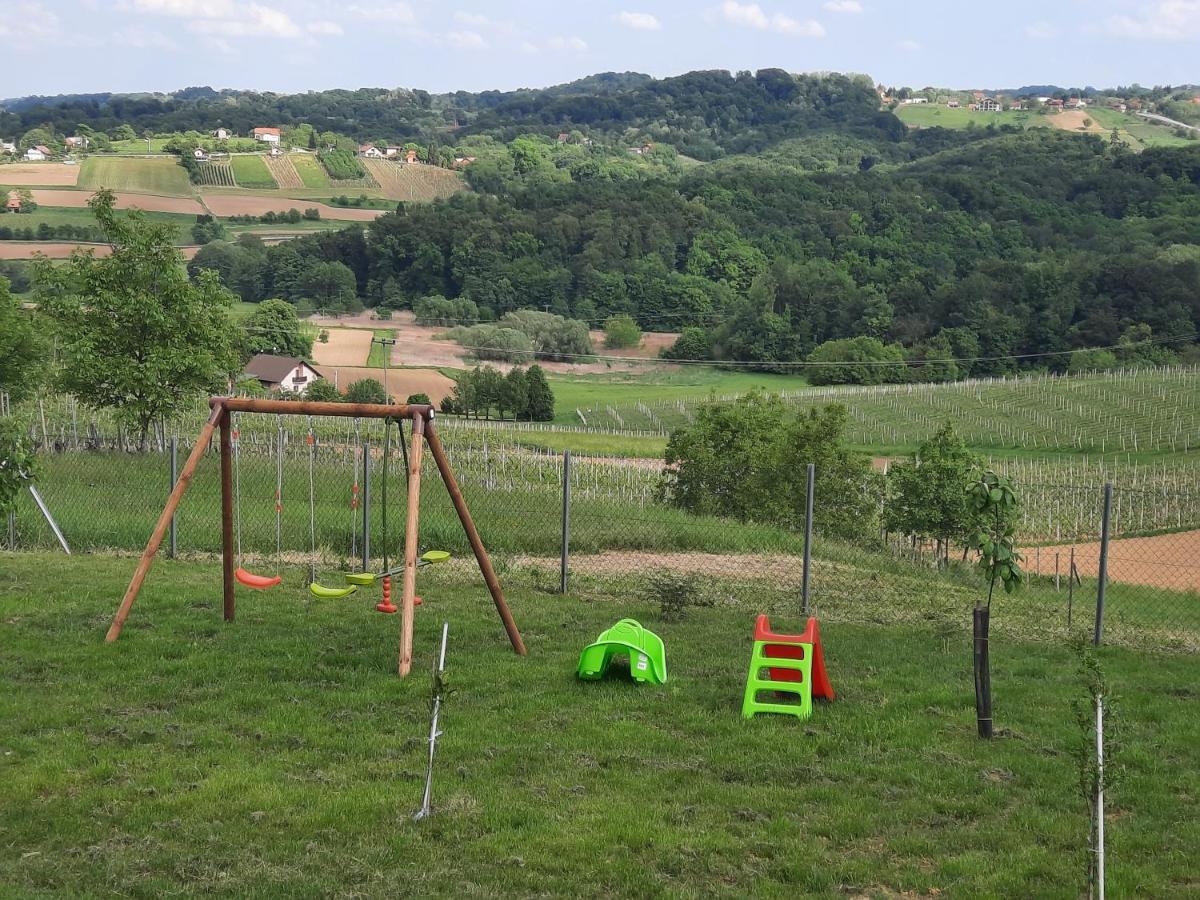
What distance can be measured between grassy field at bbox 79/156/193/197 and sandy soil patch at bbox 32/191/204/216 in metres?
2.53

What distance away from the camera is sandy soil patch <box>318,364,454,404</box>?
73.6 metres

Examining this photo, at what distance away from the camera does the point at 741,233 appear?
468 ft

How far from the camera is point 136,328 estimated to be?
2539cm

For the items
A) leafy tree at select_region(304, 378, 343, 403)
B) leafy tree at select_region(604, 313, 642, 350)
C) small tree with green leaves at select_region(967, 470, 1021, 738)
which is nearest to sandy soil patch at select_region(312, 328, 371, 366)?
leafy tree at select_region(304, 378, 343, 403)

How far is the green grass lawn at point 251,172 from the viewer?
473 ft

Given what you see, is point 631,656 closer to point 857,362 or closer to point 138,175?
point 857,362

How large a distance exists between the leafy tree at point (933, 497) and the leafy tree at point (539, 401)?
144ft

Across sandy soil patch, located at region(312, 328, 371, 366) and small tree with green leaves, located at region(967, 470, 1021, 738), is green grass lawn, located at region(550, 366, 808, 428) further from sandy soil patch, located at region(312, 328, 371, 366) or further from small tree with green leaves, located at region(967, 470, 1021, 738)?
small tree with green leaves, located at region(967, 470, 1021, 738)

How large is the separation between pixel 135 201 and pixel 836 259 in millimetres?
74622

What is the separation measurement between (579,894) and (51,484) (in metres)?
18.6

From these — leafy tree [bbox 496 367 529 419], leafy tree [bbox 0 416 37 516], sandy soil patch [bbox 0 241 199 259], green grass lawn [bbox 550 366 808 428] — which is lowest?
green grass lawn [bbox 550 366 808 428]

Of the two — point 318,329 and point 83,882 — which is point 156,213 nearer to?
point 318,329

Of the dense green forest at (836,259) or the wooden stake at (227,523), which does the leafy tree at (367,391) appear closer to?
the dense green forest at (836,259)

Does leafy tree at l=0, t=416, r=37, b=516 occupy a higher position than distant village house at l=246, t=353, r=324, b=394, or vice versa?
leafy tree at l=0, t=416, r=37, b=516
